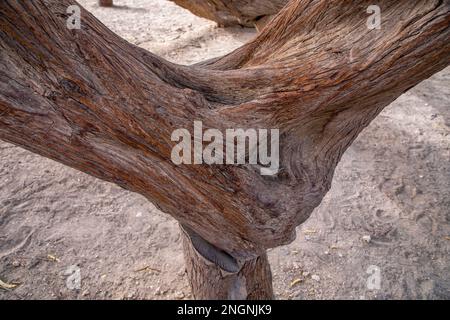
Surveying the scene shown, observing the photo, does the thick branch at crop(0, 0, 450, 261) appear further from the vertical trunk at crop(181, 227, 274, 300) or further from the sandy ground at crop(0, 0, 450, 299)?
the sandy ground at crop(0, 0, 450, 299)

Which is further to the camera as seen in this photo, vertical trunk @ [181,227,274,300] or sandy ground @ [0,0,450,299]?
sandy ground @ [0,0,450,299]

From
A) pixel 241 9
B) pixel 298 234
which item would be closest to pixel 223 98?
pixel 298 234

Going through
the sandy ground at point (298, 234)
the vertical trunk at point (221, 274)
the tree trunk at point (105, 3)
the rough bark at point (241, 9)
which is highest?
the tree trunk at point (105, 3)

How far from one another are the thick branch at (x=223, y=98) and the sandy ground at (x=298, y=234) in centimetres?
106

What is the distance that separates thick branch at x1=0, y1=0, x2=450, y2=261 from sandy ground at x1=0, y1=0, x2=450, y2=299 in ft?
3.46

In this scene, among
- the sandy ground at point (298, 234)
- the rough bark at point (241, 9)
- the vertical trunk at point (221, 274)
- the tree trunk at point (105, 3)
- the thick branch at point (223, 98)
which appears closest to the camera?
the thick branch at point (223, 98)

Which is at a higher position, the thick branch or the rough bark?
the rough bark

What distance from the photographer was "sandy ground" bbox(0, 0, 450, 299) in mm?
2402

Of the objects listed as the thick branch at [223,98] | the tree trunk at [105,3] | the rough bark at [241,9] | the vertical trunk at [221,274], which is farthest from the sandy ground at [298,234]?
the tree trunk at [105,3]

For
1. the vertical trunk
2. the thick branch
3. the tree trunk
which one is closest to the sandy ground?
the vertical trunk

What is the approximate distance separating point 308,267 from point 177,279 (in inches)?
31.7

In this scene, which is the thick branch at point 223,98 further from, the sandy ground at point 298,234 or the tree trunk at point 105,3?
the tree trunk at point 105,3

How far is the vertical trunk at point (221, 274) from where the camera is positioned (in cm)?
167

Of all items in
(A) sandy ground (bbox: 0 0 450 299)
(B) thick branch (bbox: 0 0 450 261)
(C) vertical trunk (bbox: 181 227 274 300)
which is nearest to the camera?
(B) thick branch (bbox: 0 0 450 261)
